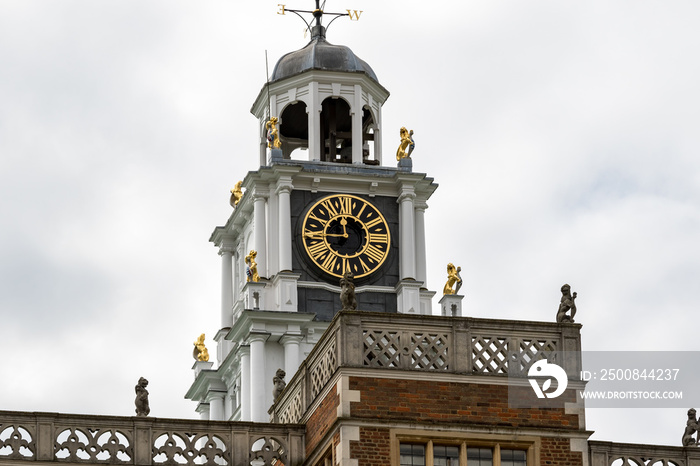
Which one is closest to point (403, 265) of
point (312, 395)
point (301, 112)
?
point (301, 112)

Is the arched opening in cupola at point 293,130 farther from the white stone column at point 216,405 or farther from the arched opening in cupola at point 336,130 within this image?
the white stone column at point 216,405

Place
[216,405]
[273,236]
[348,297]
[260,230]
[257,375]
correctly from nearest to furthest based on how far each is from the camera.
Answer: [348,297] < [257,375] < [273,236] < [260,230] < [216,405]

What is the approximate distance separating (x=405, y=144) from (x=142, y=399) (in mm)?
36549

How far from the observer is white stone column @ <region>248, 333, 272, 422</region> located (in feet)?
243

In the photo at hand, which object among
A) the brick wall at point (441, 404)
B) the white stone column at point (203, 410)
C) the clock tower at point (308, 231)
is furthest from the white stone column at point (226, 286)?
the brick wall at point (441, 404)

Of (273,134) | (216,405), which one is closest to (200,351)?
(216,405)

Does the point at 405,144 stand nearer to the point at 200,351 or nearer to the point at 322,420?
the point at 200,351

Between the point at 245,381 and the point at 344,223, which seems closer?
the point at 245,381

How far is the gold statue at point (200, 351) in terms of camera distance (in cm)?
7969

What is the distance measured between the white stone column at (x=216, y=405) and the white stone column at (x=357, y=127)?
914 centimetres

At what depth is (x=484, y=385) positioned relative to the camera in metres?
41.0

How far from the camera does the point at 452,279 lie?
76.9m

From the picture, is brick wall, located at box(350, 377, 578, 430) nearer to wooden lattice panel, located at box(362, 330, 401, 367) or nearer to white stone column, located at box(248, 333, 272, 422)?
wooden lattice panel, located at box(362, 330, 401, 367)

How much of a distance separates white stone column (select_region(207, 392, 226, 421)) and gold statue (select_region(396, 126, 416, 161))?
1000cm
